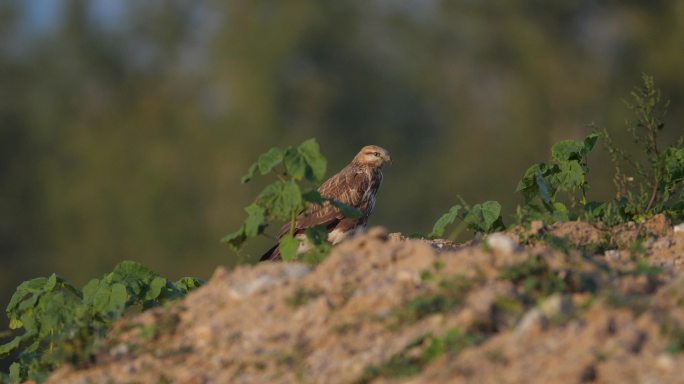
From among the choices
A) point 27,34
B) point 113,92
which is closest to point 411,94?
point 113,92

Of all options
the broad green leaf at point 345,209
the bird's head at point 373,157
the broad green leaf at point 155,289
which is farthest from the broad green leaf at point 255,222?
the bird's head at point 373,157

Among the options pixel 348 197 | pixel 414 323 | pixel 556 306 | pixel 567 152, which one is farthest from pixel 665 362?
pixel 348 197

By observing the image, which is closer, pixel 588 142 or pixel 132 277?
pixel 132 277

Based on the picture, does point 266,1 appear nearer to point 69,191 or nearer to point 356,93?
point 356,93

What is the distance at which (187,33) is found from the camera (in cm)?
6319

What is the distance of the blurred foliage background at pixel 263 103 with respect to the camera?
172 ft

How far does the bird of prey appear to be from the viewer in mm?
12781

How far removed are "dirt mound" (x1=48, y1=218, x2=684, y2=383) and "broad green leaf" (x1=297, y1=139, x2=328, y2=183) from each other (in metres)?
0.77

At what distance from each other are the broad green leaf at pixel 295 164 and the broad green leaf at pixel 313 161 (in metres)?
0.03

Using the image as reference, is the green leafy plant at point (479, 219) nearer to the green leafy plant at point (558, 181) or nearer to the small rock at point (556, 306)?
the green leafy plant at point (558, 181)

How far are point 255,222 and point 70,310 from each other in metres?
1.27

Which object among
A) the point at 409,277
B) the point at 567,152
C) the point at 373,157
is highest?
the point at 373,157

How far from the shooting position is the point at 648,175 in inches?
397

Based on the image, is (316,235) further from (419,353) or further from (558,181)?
(558,181)
